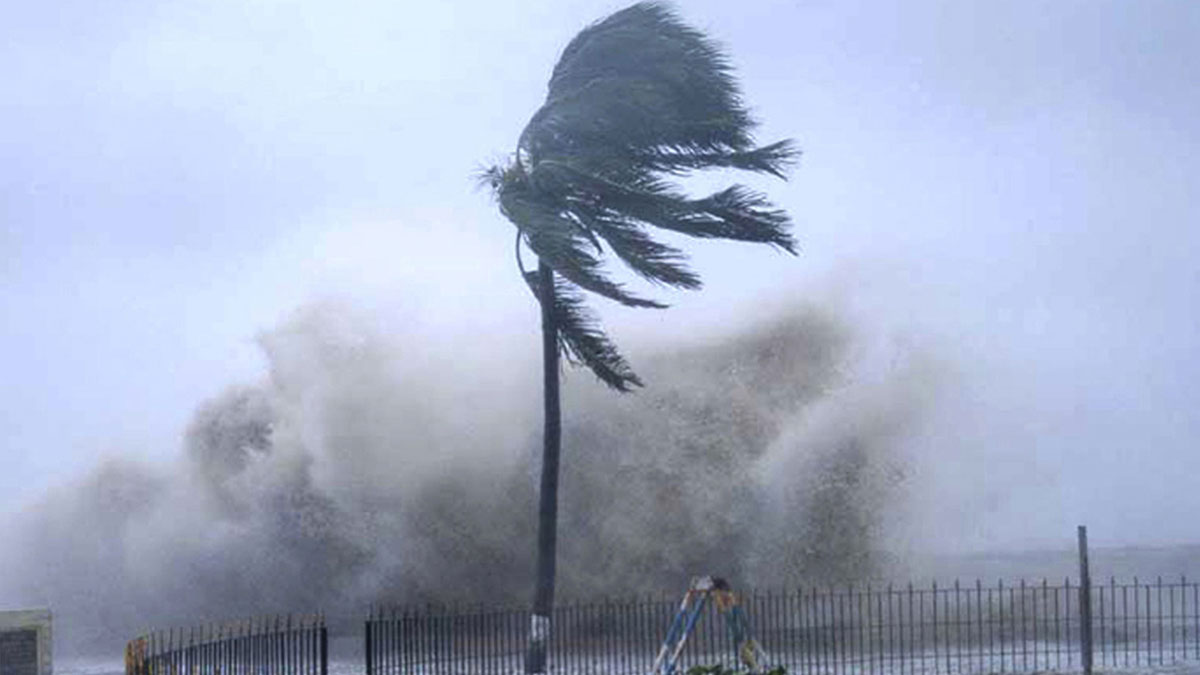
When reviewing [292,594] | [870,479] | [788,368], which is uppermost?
[788,368]

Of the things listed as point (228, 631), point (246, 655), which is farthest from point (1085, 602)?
point (228, 631)

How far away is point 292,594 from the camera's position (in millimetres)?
36531

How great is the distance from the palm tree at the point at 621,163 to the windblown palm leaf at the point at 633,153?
1cm

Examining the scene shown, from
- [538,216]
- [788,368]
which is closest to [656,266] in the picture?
[538,216]

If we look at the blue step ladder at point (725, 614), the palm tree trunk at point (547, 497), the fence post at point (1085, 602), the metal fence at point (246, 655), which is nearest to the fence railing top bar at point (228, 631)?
the metal fence at point (246, 655)

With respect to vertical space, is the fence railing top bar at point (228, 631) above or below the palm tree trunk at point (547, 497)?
below

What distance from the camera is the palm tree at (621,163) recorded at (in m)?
19.9

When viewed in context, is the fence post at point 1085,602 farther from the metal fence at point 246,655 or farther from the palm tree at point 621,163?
the metal fence at point 246,655

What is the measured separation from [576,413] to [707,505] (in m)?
3.15

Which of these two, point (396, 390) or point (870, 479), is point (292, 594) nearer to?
point (396, 390)

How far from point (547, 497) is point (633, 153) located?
4.03 meters

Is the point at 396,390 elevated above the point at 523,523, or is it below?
above

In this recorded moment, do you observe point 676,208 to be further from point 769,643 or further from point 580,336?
point 769,643

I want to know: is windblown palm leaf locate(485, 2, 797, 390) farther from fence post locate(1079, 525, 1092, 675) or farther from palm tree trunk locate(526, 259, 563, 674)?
fence post locate(1079, 525, 1092, 675)
